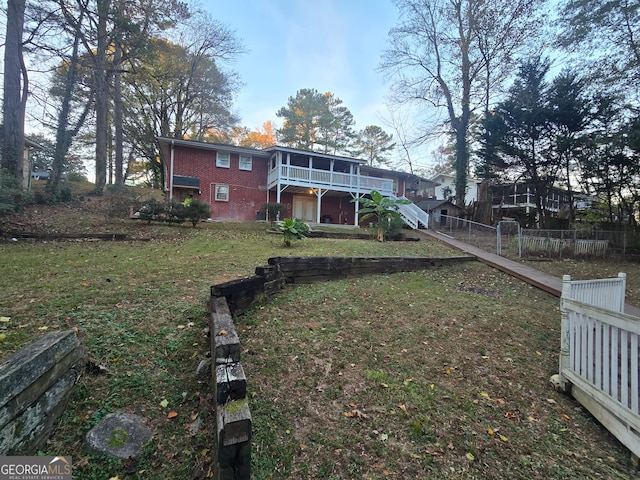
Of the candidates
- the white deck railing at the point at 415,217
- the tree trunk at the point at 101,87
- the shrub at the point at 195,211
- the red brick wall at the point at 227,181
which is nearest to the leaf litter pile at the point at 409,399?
the shrub at the point at 195,211

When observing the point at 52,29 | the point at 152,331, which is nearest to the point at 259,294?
the point at 152,331

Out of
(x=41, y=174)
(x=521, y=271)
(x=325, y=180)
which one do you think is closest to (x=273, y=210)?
(x=325, y=180)

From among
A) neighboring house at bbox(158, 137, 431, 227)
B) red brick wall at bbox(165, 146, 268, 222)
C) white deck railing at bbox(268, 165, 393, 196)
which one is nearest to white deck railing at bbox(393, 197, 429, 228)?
neighboring house at bbox(158, 137, 431, 227)

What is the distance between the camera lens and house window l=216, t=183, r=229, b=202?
1764cm

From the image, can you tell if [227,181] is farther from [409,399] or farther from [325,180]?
[409,399]

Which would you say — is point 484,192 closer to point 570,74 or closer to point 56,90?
point 570,74

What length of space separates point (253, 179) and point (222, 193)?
7.37 ft

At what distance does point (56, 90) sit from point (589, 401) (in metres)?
19.1

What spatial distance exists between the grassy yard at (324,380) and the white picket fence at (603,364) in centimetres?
16

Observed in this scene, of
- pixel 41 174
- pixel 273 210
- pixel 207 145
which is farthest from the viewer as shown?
pixel 41 174

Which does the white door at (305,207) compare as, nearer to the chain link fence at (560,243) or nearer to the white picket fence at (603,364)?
the chain link fence at (560,243)

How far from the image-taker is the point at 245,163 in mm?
18484

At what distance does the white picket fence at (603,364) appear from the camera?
224 centimetres

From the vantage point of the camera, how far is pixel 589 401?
272 centimetres
